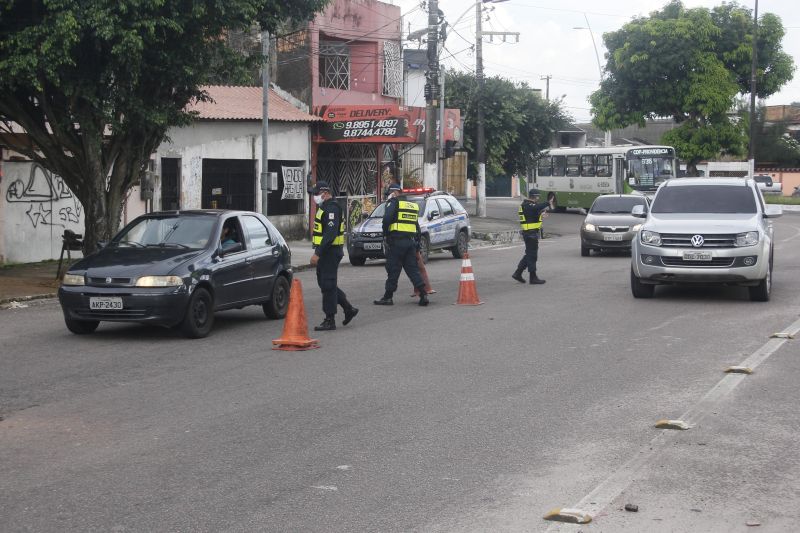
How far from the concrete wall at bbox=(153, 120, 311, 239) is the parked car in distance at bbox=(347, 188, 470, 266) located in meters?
5.35

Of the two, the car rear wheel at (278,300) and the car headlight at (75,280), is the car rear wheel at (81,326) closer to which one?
the car headlight at (75,280)

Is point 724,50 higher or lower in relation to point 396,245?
higher

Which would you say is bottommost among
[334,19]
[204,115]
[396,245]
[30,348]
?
[30,348]

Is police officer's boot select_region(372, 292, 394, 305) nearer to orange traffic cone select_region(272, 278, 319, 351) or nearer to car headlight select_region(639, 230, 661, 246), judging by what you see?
car headlight select_region(639, 230, 661, 246)

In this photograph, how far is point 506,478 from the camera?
6438 millimetres

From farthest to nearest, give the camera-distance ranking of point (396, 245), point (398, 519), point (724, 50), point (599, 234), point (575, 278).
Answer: point (724, 50) → point (599, 234) → point (575, 278) → point (396, 245) → point (398, 519)

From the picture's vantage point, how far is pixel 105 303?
39.9 ft

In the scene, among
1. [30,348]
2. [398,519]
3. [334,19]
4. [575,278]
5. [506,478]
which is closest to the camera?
[398,519]

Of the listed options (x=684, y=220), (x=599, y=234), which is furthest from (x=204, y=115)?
(x=684, y=220)

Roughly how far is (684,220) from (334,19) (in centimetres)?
2102

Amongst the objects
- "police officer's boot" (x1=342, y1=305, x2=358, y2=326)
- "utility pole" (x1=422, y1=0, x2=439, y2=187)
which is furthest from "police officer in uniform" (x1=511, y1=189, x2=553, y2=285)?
"utility pole" (x1=422, y1=0, x2=439, y2=187)

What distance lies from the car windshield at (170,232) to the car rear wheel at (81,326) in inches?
44.5

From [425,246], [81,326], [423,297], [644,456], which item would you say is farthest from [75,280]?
[425,246]

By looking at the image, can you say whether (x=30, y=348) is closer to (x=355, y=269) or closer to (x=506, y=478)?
(x=506, y=478)
